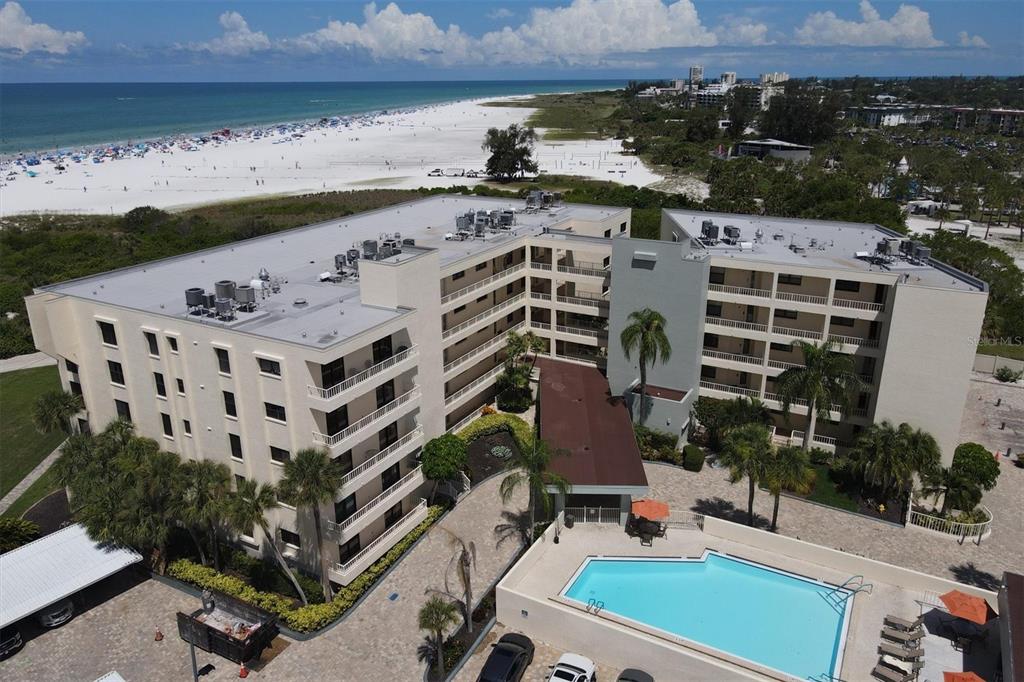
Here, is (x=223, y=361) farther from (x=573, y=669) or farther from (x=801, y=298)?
(x=801, y=298)

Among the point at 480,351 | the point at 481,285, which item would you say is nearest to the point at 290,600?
the point at 480,351

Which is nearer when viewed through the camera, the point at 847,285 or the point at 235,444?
the point at 235,444

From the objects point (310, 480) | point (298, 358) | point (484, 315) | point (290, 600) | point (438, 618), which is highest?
point (298, 358)

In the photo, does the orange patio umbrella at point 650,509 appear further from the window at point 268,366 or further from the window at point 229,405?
the window at point 229,405

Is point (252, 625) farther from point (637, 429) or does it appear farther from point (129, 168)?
point (129, 168)

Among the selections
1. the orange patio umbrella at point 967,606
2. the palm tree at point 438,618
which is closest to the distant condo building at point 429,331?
the palm tree at point 438,618

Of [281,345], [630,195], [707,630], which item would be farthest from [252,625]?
[630,195]

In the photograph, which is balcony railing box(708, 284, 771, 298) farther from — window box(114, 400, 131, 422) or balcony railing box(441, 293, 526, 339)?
window box(114, 400, 131, 422)

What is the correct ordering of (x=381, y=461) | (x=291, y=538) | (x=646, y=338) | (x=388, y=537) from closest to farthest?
(x=291, y=538) → (x=381, y=461) → (x=388, y=537) → (x=646, y=338)
